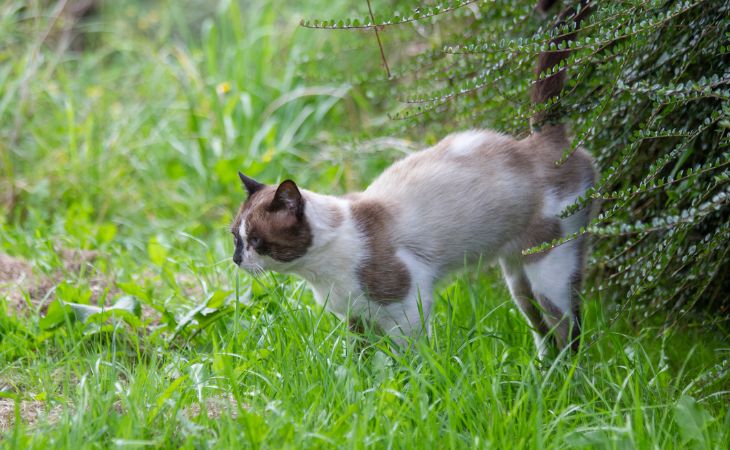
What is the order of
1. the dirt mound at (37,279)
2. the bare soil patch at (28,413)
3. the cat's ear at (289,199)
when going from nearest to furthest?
1. the bare soil patch at (28,413)
2. the cat's ear at (289,199)
3. the dirt mound at (37,279)

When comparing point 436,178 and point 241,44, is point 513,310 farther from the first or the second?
point 241,44

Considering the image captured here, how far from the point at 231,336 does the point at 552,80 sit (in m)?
1.49

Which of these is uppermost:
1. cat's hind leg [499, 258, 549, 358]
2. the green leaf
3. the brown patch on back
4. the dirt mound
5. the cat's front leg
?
the dirt mound

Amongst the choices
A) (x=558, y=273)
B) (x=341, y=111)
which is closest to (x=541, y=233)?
(x=558, y=273)

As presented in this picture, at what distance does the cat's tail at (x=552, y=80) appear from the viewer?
3.03m

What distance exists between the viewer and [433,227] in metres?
3.21

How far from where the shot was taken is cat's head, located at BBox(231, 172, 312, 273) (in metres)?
3.06

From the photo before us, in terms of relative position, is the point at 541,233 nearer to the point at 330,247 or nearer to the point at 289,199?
the point at 330,247

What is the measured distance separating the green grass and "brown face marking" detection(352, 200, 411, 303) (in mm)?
187

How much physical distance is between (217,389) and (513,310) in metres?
1.36

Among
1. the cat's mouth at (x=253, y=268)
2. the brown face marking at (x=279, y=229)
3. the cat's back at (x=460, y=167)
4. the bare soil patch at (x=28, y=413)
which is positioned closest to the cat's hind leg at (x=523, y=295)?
the cat's back at (x=460, y=167)

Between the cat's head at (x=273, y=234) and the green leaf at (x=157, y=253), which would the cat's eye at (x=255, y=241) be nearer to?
the cat's head at (x=273, y=234)

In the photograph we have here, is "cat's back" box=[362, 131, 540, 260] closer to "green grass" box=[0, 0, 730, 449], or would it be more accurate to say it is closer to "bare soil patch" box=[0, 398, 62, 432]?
"green grass" box=[0, 0, 730, 449]

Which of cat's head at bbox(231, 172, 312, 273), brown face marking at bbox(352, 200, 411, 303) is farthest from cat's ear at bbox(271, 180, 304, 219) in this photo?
brown face marking at bbox(352, 200, 411, 303)
